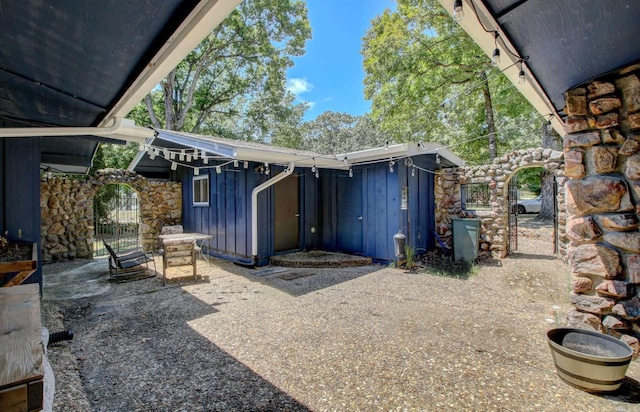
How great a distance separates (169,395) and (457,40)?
1289 cm

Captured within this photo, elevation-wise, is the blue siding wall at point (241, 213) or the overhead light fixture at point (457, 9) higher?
the overhead light fixture at point (457, 9)

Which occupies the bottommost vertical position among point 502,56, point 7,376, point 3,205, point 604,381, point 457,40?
point 604,381

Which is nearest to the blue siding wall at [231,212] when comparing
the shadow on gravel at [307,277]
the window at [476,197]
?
the shadow on gravel at [307,277]

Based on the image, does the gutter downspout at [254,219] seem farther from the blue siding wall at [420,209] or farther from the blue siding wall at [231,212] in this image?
the blue siding wall at [420,209]

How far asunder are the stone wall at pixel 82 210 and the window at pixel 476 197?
8.41m

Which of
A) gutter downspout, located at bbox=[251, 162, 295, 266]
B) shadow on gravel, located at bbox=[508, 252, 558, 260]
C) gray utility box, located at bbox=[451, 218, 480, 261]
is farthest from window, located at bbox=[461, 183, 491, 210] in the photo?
gutter downspout, located at bbox=[251, 162, 295, 266]

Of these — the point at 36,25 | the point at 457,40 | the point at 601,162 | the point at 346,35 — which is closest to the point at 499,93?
the point at 457,40

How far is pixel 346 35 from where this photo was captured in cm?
1526

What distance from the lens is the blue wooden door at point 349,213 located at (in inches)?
290

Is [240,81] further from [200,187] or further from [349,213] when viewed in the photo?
[349,213]

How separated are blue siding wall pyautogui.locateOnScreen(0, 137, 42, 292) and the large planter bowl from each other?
5982 millimetres

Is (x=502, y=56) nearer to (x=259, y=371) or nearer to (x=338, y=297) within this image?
(x=259, y=371)

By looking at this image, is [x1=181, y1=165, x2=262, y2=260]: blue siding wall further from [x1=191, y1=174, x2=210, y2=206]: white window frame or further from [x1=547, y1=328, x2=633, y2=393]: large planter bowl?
[x1=547, y1=328, x2=633, y2=393]: large planter bowl

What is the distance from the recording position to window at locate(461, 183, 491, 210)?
766 cm
